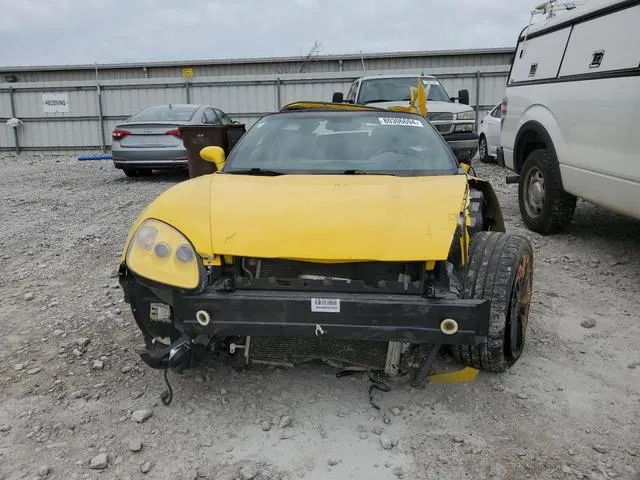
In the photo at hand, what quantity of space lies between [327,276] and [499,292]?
0.87 meters

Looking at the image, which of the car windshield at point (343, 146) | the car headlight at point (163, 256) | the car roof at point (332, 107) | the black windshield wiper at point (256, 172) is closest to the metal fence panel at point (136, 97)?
the car roof at point (332, 107)

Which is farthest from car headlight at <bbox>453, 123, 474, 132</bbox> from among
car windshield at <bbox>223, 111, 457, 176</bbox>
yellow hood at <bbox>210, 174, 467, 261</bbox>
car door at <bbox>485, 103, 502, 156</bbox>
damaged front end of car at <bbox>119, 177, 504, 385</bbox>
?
damaged front end of car at <bbox>119, 177, 504, 385</bbox>

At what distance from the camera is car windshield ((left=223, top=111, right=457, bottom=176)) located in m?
3.85

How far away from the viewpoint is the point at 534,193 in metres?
6.34

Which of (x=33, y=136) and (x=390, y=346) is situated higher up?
(x=390, y=346)

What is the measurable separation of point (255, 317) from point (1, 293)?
309 centimetres

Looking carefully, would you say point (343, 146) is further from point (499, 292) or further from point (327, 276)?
point (499, 292)

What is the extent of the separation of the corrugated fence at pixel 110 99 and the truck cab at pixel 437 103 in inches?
230

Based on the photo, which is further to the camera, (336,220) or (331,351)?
(331,351)

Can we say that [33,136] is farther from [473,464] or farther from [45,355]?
[473,464]

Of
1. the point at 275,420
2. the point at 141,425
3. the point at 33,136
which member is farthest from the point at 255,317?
the point at 33,136

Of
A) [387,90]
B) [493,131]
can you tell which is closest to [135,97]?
[387,90]

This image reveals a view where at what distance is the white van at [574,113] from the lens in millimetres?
4582

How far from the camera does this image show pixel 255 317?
2.63m
